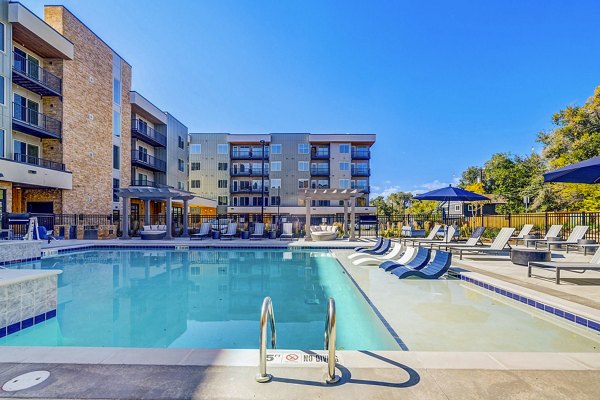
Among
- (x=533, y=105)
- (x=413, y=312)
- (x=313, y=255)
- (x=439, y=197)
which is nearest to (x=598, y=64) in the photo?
(x=533, y=105)

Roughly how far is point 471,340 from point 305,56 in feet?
71.0

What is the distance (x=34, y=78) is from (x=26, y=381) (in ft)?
72.4

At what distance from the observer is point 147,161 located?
2880cm

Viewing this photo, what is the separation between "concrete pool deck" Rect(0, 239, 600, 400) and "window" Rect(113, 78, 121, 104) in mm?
25469

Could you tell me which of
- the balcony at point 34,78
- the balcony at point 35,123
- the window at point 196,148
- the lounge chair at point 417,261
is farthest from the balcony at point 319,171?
the lounge chair at point 417,261

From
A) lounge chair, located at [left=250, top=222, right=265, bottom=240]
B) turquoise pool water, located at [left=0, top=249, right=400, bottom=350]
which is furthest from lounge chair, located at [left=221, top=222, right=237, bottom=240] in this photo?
turquoise pool water, located at [left=0, top=249, right=400, bottom=350]

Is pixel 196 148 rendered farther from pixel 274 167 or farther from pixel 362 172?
pixel 362 172

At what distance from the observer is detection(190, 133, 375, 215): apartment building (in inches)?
1474

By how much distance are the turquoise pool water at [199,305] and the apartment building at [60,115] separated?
403 inches

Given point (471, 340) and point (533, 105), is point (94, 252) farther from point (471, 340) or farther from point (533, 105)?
point (533, 105)

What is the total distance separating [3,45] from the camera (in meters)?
16.0

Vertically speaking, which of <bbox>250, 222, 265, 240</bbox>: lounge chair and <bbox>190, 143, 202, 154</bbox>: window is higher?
<bbox>190, 143, 202, 154</bbox>: window

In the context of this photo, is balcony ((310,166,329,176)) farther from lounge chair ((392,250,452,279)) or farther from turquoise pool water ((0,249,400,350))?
A: lounge chair ((392,250,452,279))

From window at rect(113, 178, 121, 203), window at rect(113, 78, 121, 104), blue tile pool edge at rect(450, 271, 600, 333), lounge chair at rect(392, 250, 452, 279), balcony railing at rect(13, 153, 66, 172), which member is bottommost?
blue tile pool edge at rect(450, 271, 600, 333)
